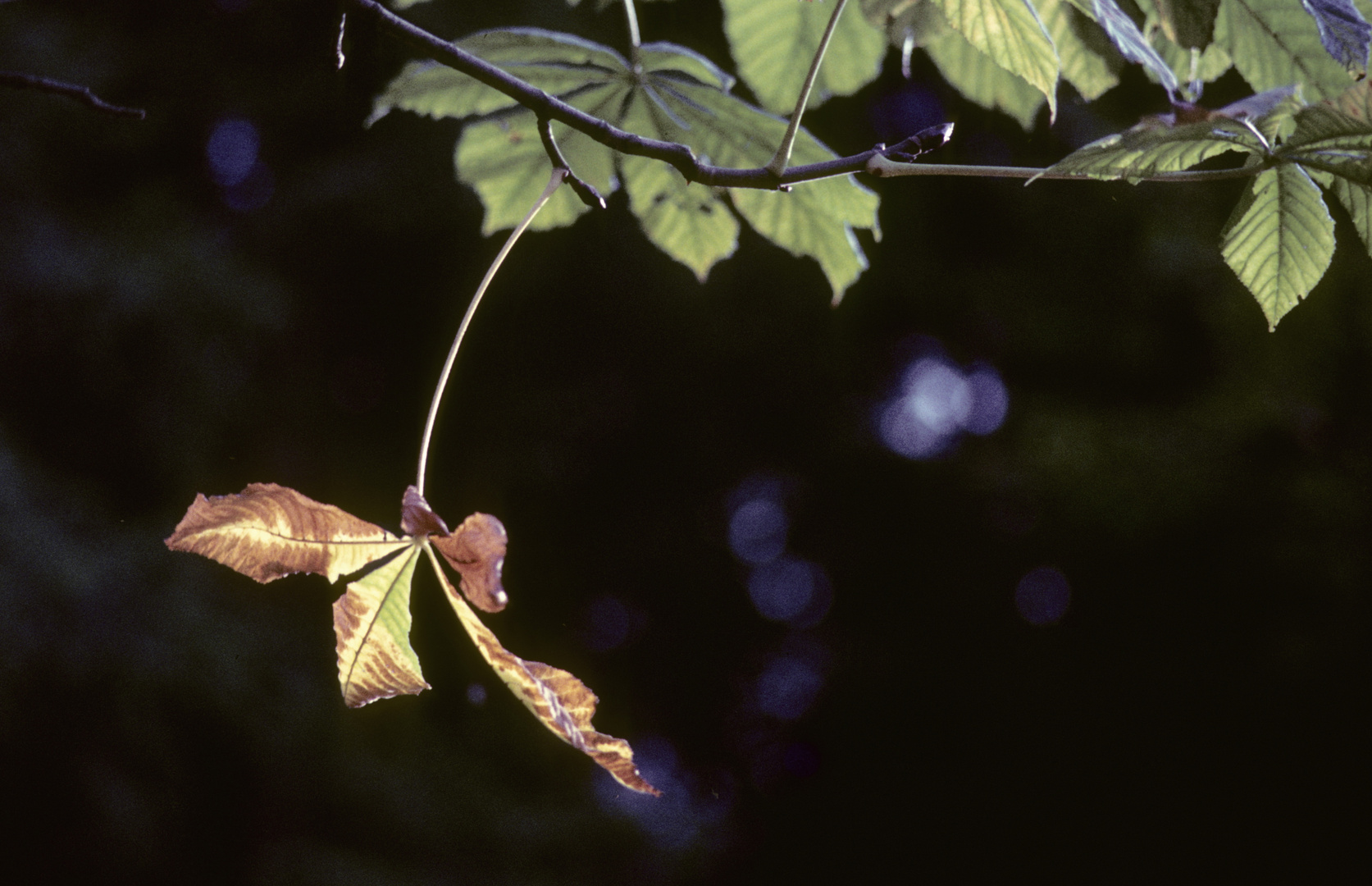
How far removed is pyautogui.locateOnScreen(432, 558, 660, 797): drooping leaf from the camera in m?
0.43

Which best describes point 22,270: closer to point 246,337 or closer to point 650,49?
point 246,337

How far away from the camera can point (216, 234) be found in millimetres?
3416

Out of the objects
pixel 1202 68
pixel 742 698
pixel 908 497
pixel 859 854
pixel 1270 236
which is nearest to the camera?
pixel 1270 236

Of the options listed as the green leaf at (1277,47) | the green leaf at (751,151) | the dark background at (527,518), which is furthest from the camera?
the dark background at (527,518)

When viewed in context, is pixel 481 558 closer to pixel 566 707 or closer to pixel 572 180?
pixel 566 707

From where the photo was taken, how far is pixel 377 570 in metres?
0.51

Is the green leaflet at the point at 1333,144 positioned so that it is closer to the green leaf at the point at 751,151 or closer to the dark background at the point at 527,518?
the green leaf at the point at 751,151

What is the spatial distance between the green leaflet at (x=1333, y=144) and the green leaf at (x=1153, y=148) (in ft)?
0.06

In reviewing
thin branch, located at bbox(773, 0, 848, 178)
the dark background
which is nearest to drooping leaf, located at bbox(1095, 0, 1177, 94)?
thin branch, located at bbox(773, 0, 848, 178)

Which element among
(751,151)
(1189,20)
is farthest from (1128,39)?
(751,151)

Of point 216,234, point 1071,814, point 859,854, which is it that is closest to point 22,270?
point 216,234

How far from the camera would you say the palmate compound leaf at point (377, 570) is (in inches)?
17.0

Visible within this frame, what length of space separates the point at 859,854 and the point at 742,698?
908 millimetres

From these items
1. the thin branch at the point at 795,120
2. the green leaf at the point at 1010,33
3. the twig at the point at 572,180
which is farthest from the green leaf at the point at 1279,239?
the twig at the point at 572,180
